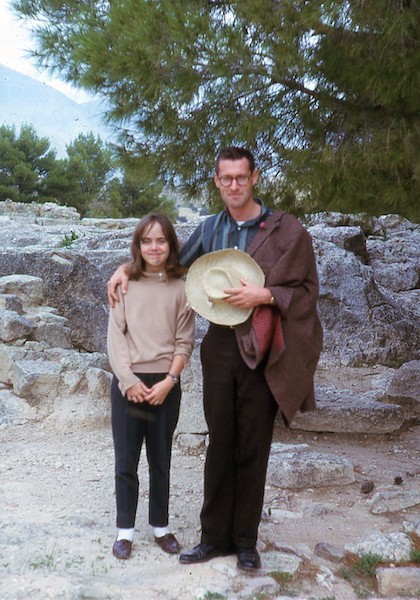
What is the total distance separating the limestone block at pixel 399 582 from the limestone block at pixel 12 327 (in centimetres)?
416

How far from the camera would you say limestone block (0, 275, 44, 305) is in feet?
23.3

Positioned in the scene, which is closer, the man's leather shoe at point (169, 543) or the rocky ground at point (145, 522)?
the rocky ground at point (145, 522)

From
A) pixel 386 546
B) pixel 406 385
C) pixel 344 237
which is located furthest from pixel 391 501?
pixel 344 237

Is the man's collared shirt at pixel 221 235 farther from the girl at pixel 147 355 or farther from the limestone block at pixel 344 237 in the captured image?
the limestone block at pixel 344 237

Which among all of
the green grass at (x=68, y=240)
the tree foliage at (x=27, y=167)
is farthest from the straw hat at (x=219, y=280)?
the tree foliage at (x=27, y=167)

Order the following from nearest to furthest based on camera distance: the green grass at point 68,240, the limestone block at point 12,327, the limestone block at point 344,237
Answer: the limestone block at point 12,327 → the green grass at point 68,240 → the limestone block at point 344,237

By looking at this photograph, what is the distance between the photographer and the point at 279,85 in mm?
4582

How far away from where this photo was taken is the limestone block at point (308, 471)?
4703mm

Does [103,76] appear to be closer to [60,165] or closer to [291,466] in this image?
[291,466]

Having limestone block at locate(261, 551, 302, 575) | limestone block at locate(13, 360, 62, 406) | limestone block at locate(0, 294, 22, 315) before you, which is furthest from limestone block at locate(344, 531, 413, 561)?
limestone block at locate(0, 294, 22, 315)

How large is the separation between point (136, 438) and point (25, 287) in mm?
4220

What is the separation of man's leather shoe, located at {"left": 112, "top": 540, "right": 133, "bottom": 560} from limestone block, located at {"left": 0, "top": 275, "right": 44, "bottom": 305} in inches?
166

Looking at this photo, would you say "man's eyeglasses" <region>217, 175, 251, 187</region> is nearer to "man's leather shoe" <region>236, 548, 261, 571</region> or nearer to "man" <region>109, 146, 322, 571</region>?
"man" <region>109, 146, 322, 571</region>

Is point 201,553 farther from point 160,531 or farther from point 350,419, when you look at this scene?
point 350,419
